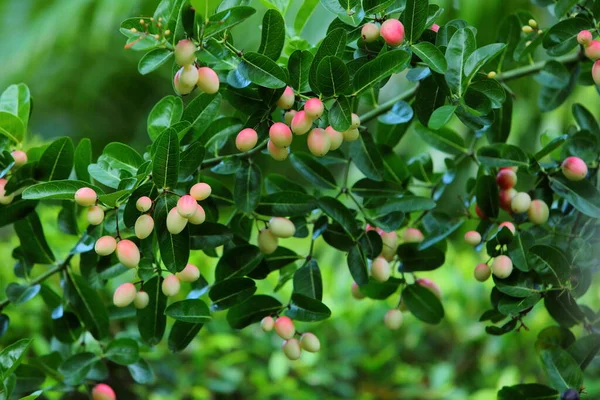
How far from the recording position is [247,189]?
544 millimetres

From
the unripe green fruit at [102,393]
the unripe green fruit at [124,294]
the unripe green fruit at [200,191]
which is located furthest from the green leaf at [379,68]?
→ the unripe green fruit at [102,393]

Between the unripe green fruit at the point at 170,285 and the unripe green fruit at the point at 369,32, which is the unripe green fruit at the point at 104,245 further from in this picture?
the unripe green fruit at the point at 369,32

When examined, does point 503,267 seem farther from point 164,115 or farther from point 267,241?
point 164,115

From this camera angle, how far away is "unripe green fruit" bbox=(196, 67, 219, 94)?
1.49 feet

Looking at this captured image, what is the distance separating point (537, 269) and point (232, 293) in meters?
0.24

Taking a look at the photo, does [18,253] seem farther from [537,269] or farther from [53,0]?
[53,0]

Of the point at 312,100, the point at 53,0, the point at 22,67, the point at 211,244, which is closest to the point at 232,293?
the point at 211,244

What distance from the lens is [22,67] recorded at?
109 inches

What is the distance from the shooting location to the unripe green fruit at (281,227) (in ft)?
1.79

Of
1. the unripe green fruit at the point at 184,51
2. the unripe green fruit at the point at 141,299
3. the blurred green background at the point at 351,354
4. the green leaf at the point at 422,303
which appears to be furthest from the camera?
the blurred green background at the point at 351,354

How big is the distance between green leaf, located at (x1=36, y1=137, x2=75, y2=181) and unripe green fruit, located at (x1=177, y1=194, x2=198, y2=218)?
17 cm

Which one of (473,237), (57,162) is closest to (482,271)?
(473,237)

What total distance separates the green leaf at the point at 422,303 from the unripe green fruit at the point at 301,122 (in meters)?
0.24

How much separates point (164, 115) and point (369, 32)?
0.18m
